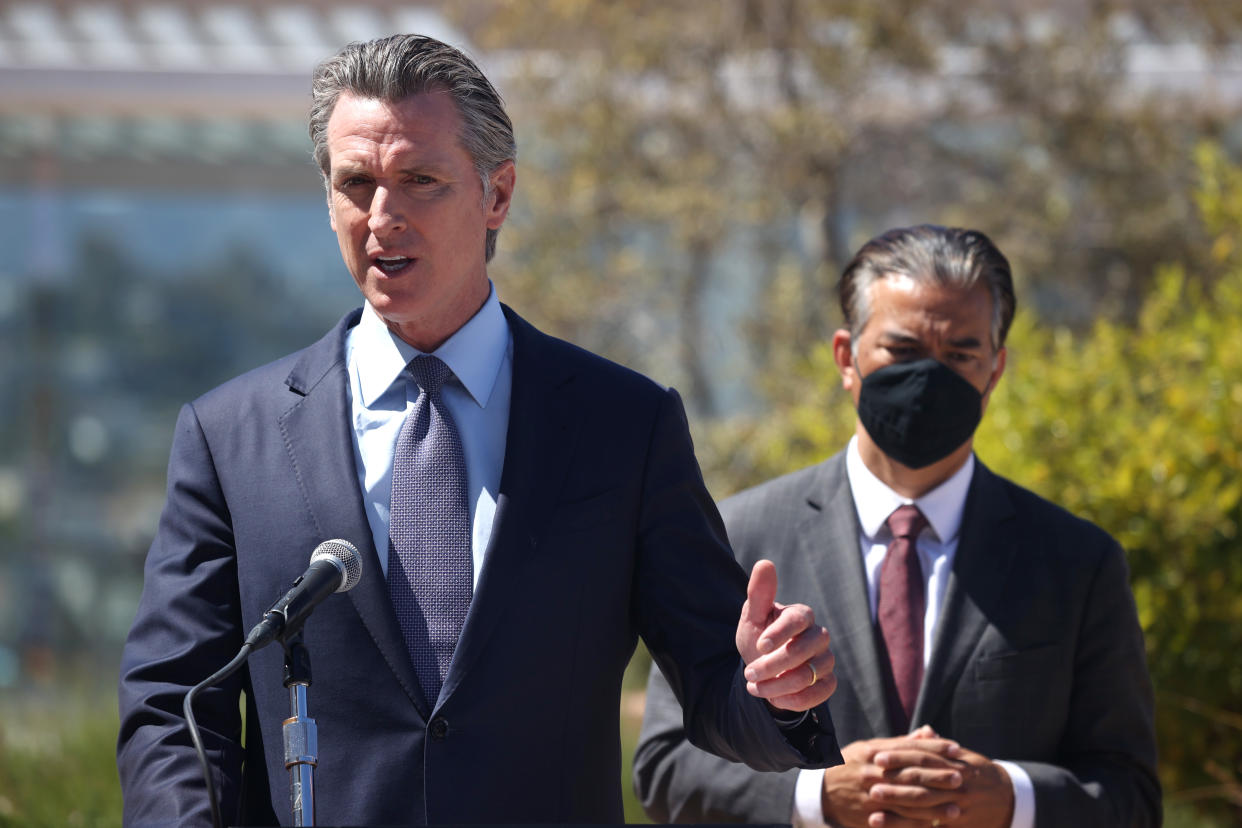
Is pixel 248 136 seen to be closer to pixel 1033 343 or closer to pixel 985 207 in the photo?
pixel 985 207

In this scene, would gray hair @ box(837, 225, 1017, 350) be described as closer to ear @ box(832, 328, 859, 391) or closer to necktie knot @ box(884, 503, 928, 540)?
ear @ box(832, 328, 859, 391)

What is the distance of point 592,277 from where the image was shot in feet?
33.7

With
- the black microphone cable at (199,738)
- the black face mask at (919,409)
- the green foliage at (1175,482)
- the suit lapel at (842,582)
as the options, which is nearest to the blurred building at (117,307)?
the green foliage at (1175,482)

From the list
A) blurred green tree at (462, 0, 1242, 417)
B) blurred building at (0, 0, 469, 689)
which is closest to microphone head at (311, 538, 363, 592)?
blurred green tree at (462, 0, 1242, 417)

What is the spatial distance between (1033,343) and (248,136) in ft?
34.6

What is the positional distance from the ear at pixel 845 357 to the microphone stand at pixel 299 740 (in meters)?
1.82

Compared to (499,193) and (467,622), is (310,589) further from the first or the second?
(499,193)

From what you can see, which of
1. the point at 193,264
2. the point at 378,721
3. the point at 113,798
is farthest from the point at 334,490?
the point at 193,264

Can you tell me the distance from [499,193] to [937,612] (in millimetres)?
1410

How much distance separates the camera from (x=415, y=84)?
2.35 m

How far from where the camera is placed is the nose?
230 cm

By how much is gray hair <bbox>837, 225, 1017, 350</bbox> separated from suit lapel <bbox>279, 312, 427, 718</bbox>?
1.37 meters

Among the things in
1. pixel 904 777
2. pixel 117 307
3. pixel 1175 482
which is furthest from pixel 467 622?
pixel 117 307

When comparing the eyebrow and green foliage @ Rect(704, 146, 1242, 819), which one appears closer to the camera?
the eyebrow
